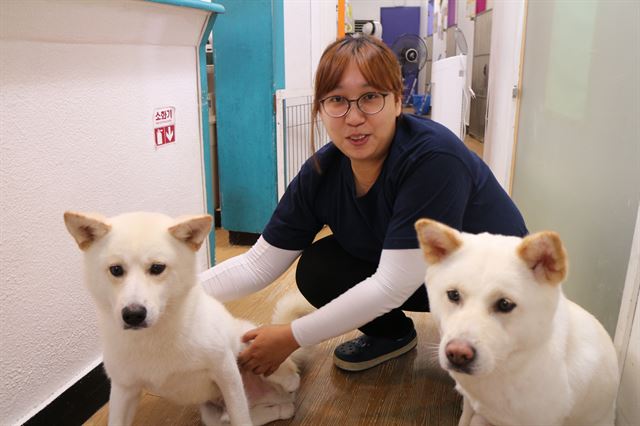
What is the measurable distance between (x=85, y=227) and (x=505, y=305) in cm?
86

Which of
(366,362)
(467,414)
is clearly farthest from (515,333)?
(366,362)

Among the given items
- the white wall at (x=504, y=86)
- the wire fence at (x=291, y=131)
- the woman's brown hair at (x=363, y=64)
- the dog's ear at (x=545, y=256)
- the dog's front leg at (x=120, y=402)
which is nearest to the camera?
the dog's ear at (x=545, y=256)

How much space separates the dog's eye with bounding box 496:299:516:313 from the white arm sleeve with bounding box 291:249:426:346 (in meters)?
0.38

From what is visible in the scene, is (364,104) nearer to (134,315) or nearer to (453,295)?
(453,295)

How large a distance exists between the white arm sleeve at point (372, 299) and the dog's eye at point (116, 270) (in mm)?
511

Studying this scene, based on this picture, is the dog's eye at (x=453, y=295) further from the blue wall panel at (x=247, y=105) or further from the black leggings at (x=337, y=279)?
the blue wall panel at (x=247, y=105)

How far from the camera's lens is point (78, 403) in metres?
1.53

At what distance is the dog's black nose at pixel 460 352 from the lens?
0.92 metres

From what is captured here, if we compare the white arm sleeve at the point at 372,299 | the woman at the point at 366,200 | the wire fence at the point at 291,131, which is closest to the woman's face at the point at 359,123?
the woman at the point at 366,200

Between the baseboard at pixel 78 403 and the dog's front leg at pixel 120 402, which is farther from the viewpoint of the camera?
the baseboard at pixel 78 403

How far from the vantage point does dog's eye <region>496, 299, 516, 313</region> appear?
0.94 m

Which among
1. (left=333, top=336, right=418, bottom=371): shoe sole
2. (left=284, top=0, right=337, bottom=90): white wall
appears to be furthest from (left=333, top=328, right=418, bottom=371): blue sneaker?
(left=284, top=0, right=337, bottom=90): white wall

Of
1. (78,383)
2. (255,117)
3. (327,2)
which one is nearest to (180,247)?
(78,383)

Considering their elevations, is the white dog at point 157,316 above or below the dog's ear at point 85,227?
below
